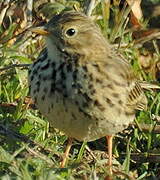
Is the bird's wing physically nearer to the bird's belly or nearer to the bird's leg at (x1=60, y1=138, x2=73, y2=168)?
the bird's belly

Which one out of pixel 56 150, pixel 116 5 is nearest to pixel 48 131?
pixel 56 150

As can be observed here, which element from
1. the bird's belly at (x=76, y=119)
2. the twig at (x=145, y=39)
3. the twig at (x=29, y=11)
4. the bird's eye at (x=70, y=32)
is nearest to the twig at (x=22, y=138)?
the bird's belly at (x=76, y=119)

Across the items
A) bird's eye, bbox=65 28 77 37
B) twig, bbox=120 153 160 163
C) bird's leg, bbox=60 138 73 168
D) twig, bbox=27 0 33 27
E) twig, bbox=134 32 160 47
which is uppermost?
twig, bbox=27 0 33 27

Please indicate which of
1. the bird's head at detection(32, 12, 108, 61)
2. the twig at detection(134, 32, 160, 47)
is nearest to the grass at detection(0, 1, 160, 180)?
the twig at detection(134, 32, 160, 47)

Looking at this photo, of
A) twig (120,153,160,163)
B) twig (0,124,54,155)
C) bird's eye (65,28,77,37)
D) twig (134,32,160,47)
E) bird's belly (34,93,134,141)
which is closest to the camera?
bird's belly (34,93,134,141)

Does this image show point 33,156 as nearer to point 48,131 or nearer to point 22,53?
point 48,131

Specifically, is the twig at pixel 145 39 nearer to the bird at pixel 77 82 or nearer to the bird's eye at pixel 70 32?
the bird at pixel 77 82

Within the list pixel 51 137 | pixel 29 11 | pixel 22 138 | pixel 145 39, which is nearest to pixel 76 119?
pixel 22 138
